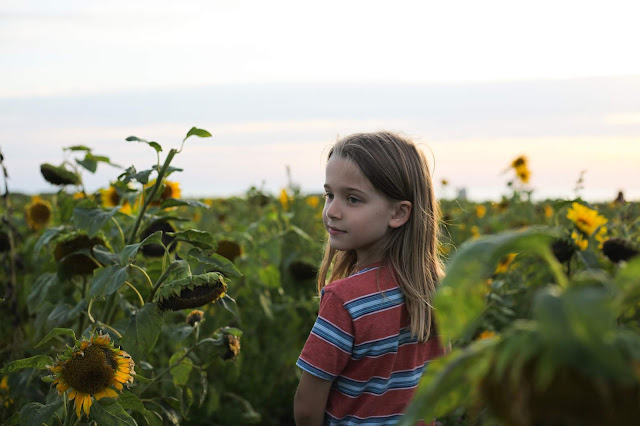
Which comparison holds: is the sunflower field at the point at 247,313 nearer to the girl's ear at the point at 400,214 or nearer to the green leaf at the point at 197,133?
the green leaf at the point at 197,133

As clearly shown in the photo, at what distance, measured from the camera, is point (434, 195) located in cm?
180

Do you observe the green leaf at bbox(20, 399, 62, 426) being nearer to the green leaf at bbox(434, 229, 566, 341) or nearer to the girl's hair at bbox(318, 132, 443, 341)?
the girl's hair at bbox(318, 132, 443, 341)

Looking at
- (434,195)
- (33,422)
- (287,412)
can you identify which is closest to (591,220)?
(434,195)

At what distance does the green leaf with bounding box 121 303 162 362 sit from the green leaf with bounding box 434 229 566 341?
1140 mm

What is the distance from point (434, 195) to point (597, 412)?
1406 millimetres

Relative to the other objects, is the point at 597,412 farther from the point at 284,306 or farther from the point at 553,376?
the point at 284,306

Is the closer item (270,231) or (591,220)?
(591,220)

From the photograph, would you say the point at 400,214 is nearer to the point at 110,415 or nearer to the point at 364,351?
the point at 364,351

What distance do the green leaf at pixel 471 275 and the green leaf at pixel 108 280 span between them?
1.11 m

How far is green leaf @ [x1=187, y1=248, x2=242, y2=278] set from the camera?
1559mm

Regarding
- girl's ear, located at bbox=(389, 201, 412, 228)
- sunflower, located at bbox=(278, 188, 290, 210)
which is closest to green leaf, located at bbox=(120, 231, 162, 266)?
girl's ear, located at bbox=(389, 201, 412, 228)

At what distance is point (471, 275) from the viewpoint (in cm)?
45

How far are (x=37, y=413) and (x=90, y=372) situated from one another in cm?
18

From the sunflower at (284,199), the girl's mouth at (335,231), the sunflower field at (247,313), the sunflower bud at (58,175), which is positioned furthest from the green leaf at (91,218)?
the sunflower at (284,199)
